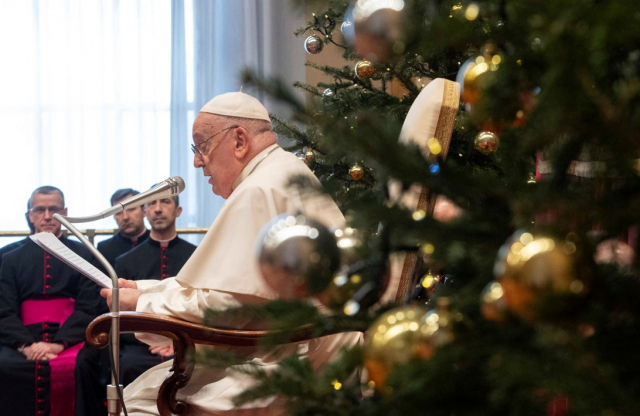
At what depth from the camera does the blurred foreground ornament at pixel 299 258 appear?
2.54 ft

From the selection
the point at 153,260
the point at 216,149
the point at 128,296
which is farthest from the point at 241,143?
the point at 153,260

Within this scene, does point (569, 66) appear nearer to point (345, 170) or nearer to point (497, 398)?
point (497, 398)

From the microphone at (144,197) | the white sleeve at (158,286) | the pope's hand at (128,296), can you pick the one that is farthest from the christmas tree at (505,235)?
the white sleeve at (158,286)

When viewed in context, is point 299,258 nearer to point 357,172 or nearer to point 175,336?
point 175,336

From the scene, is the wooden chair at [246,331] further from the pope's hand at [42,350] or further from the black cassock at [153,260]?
the black cassock at [153,260]

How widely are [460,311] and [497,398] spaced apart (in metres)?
0.17

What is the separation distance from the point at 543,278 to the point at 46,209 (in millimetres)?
4861

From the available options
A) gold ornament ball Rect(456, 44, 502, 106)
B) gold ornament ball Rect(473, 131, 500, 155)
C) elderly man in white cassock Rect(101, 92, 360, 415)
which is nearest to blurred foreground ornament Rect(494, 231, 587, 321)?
gold ornament ball Rect(456, 44, 502, 106)

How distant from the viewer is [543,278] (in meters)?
0.56

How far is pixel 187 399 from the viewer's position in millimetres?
2010

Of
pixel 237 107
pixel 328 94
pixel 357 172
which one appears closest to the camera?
pixel 237 107

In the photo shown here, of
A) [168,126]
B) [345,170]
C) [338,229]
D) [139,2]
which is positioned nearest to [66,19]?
[139,2]

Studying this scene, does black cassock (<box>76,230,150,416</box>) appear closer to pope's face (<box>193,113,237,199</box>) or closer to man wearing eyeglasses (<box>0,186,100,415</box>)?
man wearing eyeglasses (<box>0,186,100,415</box>)

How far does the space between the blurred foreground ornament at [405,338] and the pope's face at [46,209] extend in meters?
4.62
